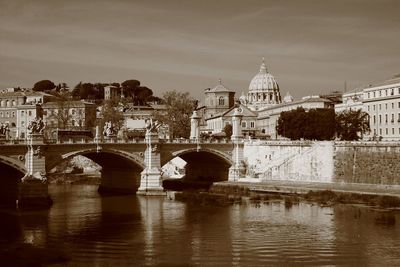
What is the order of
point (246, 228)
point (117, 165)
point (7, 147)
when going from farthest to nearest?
point (117, 165) → point (7, 147) → point (246, 228)

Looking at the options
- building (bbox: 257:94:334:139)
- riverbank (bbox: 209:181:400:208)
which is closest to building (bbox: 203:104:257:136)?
building (bbox: 257:94:334:139)

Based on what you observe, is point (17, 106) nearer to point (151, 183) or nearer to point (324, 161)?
point (151, 183)

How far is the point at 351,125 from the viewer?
72.6 m

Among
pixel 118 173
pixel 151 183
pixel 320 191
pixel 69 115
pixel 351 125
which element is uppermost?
pixel 69 115

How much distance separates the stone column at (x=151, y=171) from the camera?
56.7 m

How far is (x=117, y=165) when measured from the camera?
202 feet

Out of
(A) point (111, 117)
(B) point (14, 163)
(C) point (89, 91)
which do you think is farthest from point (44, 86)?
(B) point (14, 163)

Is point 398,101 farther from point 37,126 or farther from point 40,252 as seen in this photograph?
point 40,252

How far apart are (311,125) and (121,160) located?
26823 millimetres

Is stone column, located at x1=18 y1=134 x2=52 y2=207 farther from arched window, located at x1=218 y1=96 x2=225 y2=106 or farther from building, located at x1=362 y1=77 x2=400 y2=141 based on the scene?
arched window, located at x1=218 y1=96 x2=225 y2=106

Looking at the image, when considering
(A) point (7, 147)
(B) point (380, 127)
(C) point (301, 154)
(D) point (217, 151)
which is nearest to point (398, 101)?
(B) point (380, 127)

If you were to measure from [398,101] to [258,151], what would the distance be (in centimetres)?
1709

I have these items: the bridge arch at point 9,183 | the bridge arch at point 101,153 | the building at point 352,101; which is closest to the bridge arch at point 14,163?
the bridge arch at point 101,153

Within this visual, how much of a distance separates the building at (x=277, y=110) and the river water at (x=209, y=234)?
5047 cm
